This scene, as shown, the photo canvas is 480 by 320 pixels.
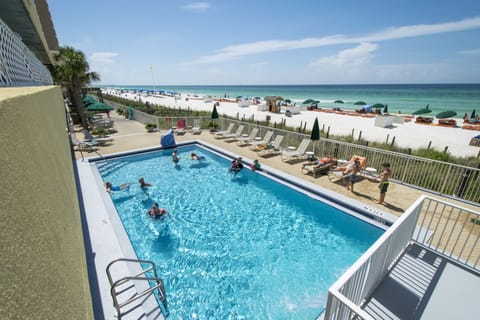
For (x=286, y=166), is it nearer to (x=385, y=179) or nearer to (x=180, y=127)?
(x=385, y=179)

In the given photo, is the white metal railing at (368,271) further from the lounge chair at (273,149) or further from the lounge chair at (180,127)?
the lounge chair at (180,127)

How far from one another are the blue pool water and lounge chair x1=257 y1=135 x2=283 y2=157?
8.43 feet

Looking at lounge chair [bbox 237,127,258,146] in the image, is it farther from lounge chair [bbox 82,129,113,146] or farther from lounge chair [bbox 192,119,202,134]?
lounge chair [bbox 82,129,113,146]

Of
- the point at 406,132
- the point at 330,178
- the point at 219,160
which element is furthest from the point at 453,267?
the point at 406,132

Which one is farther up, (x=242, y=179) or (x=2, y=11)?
(x=2, y=11)

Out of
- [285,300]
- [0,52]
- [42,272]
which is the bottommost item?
[285,300]

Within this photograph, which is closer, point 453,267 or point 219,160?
point 453,267

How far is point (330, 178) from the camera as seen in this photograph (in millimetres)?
9195

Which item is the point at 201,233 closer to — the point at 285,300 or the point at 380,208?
the point at 285,300

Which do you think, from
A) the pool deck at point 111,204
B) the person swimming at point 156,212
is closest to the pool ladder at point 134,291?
the pool deck at point 111,204

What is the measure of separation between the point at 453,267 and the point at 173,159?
36.0ft

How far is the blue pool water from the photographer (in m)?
4.72

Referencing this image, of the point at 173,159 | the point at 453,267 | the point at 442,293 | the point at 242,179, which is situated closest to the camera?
the point at 442,293

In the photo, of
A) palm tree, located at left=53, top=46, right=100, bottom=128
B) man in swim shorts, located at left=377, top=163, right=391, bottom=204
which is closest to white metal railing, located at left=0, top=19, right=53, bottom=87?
man in swim shorts, located at left=377, top=163, right=391, bottom=204
